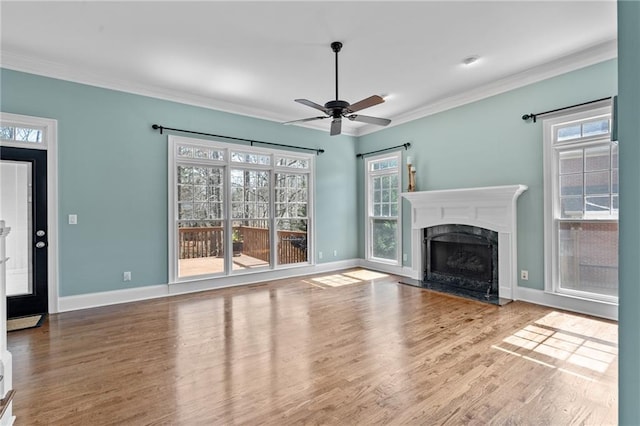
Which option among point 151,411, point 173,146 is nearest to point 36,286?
point 173,146

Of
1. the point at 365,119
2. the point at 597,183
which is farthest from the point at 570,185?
the point at 365,119

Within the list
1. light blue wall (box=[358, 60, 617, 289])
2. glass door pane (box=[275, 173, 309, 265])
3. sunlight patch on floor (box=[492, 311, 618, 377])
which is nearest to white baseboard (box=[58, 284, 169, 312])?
glass door pane (box=[275, 173, 309, 265])

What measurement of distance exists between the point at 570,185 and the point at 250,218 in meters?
4.59

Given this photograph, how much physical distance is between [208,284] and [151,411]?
3214 mm

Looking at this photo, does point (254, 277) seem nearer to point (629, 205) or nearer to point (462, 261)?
point (462, 261)

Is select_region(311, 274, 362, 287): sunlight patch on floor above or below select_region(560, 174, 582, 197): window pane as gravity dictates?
below

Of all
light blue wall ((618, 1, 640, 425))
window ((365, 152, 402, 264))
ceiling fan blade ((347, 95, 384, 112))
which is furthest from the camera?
window ((365, 152, 402, 264))

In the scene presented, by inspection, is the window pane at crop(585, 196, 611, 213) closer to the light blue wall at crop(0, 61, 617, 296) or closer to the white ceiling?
the light blue wall at crop(0, 61, 617, 296)

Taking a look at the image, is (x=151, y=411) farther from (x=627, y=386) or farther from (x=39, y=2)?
(x=39, y=2)

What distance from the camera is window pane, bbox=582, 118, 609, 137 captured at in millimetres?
3726

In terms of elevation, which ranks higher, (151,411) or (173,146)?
(173,146)

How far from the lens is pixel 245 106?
550cm

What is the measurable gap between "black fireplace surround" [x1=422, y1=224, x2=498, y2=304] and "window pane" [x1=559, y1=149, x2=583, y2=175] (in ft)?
3.87

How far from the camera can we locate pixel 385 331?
336 centimetres
